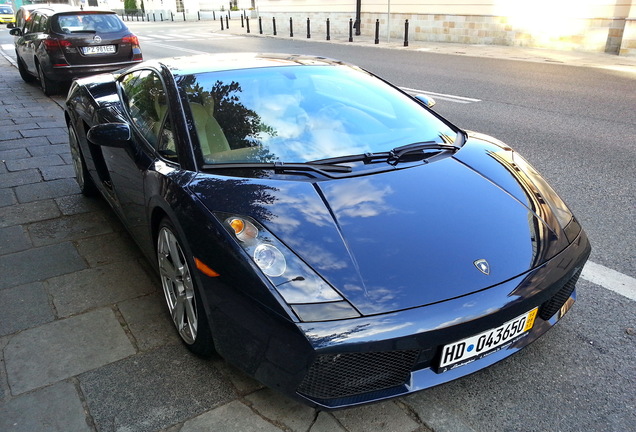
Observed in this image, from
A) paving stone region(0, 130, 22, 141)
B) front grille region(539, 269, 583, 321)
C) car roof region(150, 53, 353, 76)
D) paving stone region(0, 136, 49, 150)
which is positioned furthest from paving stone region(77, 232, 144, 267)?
paving stone region(0, 130, 22, 141)

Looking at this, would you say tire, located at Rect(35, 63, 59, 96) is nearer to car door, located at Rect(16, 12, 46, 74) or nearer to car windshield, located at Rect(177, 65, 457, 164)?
car door, located at Rect(16, 12, 46, 74)

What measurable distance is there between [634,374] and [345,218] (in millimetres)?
1419

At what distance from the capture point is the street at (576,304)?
6.86ft

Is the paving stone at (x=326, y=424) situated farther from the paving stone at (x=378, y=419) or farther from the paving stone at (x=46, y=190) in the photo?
the paving stone at (x=46, y=190)

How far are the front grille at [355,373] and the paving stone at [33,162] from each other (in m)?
4.74

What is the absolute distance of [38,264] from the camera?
3.46m

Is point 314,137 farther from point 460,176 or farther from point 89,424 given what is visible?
point 89,424

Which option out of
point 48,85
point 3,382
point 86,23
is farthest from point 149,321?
point 86,23

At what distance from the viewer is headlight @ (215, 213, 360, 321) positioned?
1850mm

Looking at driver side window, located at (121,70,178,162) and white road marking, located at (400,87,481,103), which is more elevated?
driver side window, located at (121,70,178,162)

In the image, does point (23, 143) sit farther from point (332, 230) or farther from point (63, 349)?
point (332, 230)

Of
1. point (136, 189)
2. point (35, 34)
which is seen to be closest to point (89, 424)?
point (136, 189)

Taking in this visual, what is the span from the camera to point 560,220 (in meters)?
2.45

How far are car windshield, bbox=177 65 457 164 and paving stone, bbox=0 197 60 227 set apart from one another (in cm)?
203
